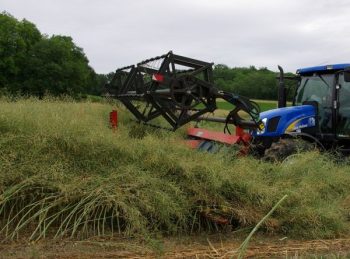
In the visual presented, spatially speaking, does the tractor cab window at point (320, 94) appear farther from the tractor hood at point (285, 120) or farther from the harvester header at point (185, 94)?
the harvester header at point (185, 94)

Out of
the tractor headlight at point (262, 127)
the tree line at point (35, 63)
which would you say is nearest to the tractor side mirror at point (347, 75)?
the tractor headlight at point (262, 127)

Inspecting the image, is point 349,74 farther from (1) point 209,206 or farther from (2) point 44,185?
(2) point 44,185

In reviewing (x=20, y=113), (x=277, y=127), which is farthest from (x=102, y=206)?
(x=277, y=127)

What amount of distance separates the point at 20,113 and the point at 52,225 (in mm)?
1708

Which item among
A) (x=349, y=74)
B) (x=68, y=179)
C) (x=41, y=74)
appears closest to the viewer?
(x=68, y=179)

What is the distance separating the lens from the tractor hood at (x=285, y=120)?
7.55 metres

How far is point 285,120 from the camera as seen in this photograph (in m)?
7.66

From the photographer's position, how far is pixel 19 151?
489 cm

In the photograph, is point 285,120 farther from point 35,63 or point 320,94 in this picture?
point 35,63

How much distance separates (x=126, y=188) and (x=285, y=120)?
3.83 metres

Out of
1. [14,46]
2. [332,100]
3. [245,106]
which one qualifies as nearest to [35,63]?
[14,46]

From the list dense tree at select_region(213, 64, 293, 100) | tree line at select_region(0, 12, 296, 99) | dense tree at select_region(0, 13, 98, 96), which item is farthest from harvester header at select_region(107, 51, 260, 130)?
dense tree at select_region(0, 13, 98, 96)

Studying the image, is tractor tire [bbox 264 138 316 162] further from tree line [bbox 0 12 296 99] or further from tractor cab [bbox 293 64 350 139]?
tree line [bbox 0 12 296 99]

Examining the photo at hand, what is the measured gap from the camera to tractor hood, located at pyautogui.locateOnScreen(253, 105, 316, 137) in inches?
297
